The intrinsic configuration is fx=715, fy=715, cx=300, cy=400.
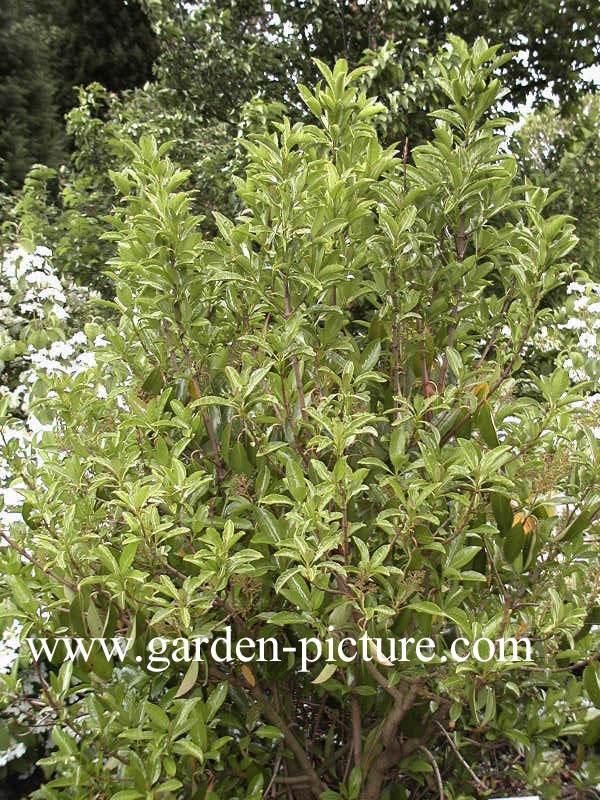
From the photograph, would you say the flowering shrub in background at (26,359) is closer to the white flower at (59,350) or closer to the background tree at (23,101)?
the white flower at (59,350)

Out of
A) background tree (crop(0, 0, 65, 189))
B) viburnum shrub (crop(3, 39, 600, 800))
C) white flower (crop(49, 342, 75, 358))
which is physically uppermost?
background tree (crop(0, 0, 65, 189))

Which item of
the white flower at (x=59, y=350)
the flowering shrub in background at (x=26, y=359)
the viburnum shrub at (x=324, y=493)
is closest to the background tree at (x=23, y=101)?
the flowering shrub in background at (x=26, y=359)

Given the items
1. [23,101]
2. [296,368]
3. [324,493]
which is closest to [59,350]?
[296,368]

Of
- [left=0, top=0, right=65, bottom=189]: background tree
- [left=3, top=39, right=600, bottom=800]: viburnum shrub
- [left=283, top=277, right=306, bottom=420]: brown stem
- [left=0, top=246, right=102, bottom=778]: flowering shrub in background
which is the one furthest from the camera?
[left=0, top=0, right=65, bottom=189]: background tree

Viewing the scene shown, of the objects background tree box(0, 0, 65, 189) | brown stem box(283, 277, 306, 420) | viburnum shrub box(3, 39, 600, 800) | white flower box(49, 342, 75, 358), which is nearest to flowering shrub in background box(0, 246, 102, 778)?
white flower box(49, 342, 75, 358)

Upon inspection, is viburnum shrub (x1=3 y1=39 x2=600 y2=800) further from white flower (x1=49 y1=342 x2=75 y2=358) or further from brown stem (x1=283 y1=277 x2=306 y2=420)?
white flower (x1=49 y1=342 x2=75 y2=358)

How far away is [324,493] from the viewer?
1.35 meters

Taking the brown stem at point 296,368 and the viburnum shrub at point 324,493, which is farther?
the brown stem at point 296,368

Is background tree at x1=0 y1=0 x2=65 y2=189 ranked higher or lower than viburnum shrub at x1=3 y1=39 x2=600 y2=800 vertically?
higher

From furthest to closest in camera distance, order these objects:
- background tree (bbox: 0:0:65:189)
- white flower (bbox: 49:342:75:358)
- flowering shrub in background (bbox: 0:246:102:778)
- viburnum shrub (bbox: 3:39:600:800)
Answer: background tree (bbox: 0:0:65:189)
white flower (bbox: 49:342:75:358)
flowering shrub in background (bbox: 0:246:102:778)
viburnum shrub (bbox: 3:39:600:800)

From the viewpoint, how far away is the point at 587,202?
6254 millimetres

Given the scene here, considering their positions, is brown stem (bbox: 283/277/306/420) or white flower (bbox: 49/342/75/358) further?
white flower (bbox: 49/342/75/358)

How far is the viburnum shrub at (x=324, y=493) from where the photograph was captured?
1.44 metres

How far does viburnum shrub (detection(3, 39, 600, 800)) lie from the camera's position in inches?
56.9
